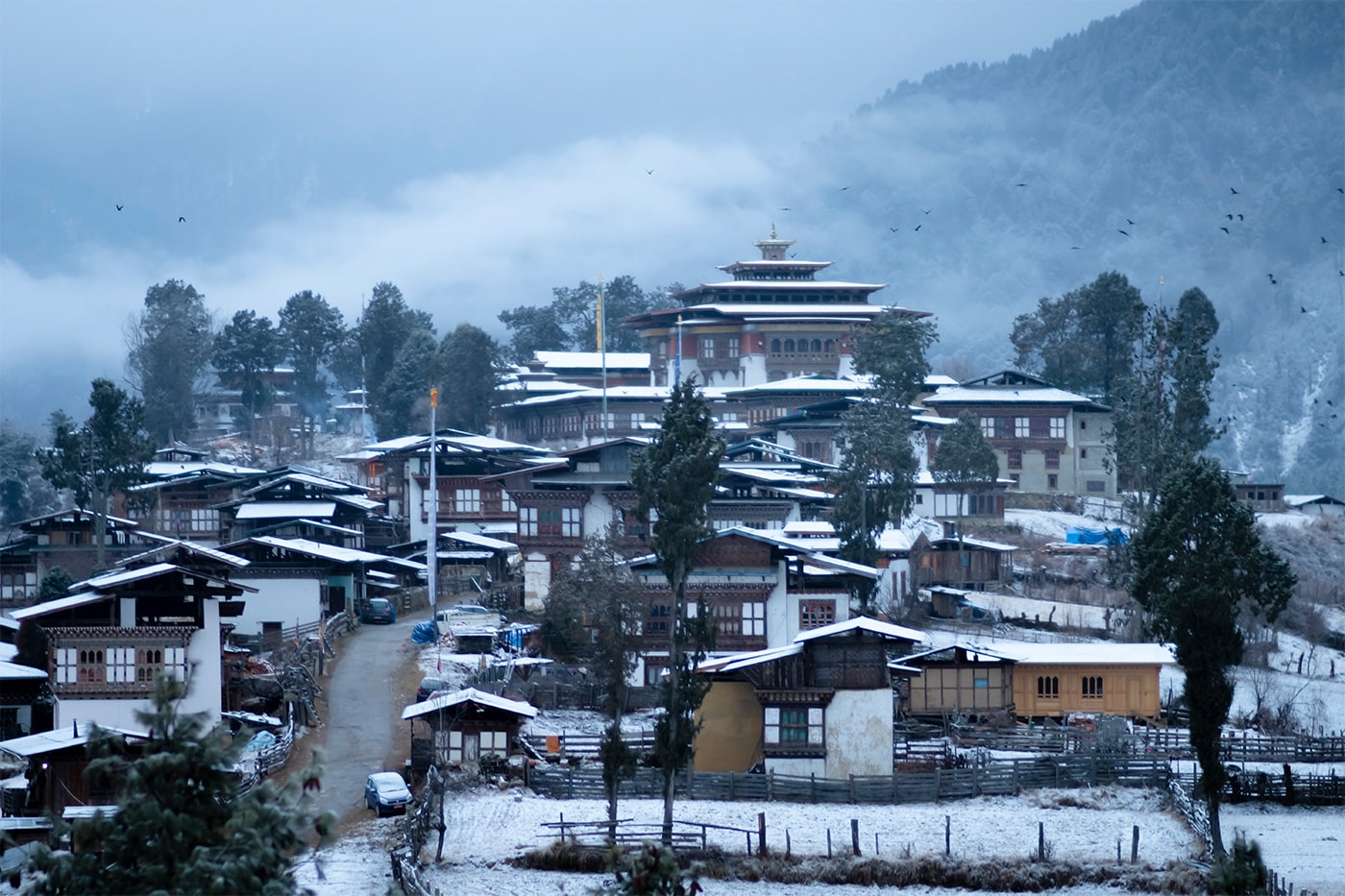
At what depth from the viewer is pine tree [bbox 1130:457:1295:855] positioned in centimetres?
4241

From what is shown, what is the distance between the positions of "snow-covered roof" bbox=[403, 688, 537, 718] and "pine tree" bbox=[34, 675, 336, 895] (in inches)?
993

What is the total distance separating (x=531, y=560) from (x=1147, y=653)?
22.6 metres

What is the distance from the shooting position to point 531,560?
225 ft

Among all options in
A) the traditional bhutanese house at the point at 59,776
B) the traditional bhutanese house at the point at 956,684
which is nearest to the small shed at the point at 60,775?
the traditional bhutanese house at the point at 59,776

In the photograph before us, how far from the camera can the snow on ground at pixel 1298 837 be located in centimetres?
4094

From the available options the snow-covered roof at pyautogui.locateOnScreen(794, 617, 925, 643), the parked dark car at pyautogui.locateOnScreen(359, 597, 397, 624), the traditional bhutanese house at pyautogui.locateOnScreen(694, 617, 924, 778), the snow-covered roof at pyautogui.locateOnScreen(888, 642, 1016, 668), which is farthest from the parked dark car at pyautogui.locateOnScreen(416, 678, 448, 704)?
the parked dark car at pyautogui.locateOnScreen(359, 597, 397, 624)

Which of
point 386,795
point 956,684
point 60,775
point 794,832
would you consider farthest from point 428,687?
point 956,684

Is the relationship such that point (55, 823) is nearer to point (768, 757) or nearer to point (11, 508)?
point (768, 757)

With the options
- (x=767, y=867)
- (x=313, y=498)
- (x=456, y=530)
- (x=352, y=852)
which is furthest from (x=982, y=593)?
(x=352, y=852)

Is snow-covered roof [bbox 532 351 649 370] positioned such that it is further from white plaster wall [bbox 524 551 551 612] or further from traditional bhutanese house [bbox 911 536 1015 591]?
white plaster wall [bbox 524 551 551 612]

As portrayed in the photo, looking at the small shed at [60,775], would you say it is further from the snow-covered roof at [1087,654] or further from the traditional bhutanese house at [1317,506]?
the traditional bhutanese house at [1317,506]

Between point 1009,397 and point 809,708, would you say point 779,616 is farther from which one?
point 1009,397

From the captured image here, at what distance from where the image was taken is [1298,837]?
1753 inches

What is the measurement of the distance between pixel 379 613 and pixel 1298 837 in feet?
110
